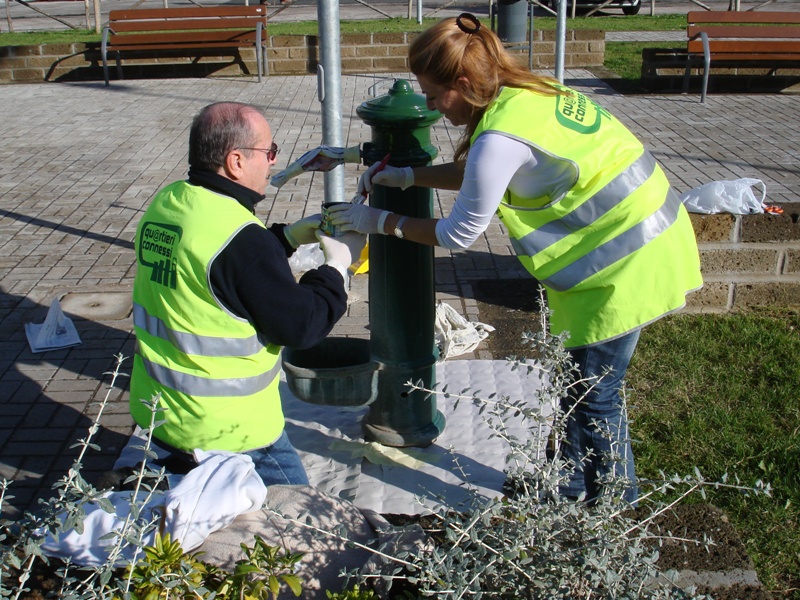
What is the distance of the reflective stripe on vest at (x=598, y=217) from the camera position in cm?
248

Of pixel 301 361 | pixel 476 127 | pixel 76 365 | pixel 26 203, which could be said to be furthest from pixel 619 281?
pixel 26 203

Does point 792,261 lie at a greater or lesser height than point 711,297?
greater

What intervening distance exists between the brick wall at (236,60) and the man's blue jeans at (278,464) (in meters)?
10.2

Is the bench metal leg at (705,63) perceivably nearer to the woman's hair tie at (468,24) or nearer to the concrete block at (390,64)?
the concrete block at (390,64)

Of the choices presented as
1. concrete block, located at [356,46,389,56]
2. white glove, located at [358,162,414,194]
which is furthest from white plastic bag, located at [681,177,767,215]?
concrete block, located at [356,46,389,56]

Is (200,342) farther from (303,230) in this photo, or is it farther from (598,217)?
(598,217)

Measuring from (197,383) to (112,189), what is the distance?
16.9 ft

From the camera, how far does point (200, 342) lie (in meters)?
2.31

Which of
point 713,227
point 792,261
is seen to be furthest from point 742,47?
point 713,227

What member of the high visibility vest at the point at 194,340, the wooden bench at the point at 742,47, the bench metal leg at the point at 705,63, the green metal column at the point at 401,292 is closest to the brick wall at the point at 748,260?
the green metal column at the point at 401,292

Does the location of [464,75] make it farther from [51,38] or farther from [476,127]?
[51,38]

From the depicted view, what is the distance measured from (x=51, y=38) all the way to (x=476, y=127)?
1326 cm

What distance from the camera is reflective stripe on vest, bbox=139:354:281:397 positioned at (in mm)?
2357

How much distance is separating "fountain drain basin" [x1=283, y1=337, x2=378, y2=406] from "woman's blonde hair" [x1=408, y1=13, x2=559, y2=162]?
3.26 feet
